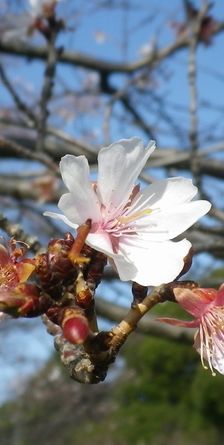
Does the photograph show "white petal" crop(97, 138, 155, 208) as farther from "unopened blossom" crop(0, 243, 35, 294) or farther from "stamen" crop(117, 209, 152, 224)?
"unopened blossom" crop(0, 243, 35, 294)

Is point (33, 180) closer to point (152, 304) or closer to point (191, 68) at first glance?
point (191, 68)

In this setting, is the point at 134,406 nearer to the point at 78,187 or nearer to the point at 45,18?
the point at 45,18

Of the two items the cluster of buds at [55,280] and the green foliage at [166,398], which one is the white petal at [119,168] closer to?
the cluster of buds at [55,280]

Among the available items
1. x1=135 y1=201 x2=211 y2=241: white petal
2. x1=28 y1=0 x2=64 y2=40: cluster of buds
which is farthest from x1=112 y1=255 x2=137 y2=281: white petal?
x1=28 y1=0 x2=64 y2=40: cluster of buds

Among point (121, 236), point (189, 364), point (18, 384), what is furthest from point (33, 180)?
point (18, 384)

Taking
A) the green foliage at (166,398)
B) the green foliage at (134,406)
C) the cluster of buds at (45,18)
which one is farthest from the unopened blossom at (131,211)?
the green foliage at (166,398)

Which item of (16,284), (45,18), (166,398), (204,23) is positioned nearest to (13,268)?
(16,284)

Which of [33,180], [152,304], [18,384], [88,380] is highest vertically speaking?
[33,180]
